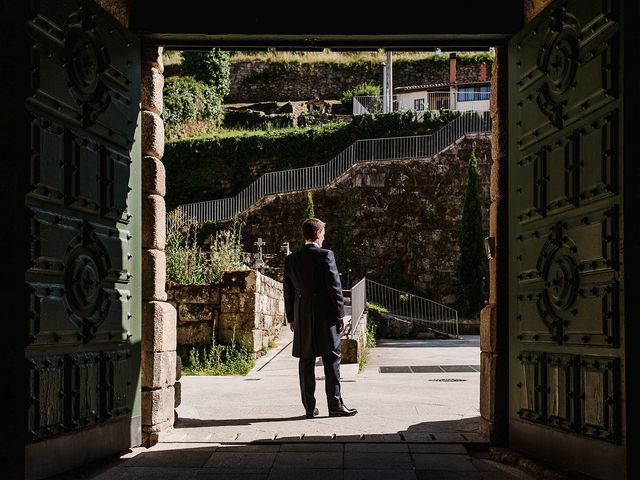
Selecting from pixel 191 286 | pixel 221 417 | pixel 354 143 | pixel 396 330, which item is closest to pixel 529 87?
pixel 221 417

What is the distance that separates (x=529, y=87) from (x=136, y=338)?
3.29 meters

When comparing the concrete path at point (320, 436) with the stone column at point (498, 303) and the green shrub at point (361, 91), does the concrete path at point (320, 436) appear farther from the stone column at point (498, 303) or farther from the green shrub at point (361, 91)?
the green shrub at point (361, 91)

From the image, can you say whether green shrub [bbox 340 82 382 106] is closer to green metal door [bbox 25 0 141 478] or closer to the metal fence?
the metal fence

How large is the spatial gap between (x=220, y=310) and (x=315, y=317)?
18.6ft

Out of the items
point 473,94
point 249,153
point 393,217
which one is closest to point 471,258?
point 393,217

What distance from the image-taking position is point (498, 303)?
6312 mm

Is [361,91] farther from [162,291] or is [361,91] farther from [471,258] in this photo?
[162,291]

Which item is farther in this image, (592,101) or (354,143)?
(354,143)

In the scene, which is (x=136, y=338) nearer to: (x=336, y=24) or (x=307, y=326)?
(x=307, y=326)

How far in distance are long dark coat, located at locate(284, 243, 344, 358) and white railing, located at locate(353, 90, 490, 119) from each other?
3128cm

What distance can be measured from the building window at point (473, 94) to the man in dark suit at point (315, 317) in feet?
116

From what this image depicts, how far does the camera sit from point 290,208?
97.9ft

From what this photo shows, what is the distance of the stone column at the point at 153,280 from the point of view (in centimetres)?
634

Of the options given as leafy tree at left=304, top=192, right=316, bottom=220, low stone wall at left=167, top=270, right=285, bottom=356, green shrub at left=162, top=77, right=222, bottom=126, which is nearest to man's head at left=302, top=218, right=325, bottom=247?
low stone wall at left=167, top=270, right=285, bottom=356
